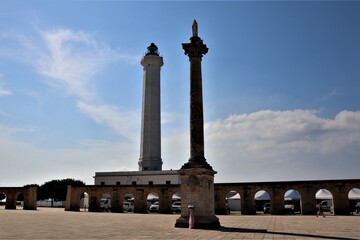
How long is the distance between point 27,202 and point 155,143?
760 inches

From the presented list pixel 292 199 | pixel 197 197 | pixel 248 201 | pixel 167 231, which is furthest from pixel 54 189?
pixel 167 231

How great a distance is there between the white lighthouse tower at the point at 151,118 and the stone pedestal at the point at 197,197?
111 ft

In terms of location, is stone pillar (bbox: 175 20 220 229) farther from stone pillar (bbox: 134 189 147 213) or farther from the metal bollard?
stone pillar (bbox: 134 189 147 213)

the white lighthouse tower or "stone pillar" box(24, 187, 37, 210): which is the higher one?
the white lighthouse tower

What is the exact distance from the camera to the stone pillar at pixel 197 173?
56.6ft

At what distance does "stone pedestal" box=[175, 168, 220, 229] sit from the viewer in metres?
17.2

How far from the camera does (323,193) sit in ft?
106

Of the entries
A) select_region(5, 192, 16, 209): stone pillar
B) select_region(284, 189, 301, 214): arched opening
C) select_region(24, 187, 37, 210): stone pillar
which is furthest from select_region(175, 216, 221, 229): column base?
select_region(5, 192, 16, 209): stone pillar

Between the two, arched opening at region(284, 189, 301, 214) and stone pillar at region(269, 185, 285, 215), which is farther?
arched opening at region(284, 189, 301, 214)

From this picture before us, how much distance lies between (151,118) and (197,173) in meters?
35.2

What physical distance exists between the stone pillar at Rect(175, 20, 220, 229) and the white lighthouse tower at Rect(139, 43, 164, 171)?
33.1 meters

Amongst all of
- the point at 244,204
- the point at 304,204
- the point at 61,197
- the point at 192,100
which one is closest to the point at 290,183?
the point at 304,204

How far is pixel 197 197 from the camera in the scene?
681 inches

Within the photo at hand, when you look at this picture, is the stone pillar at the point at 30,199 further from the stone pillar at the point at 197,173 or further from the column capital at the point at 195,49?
the column capital at the point at 195,49
